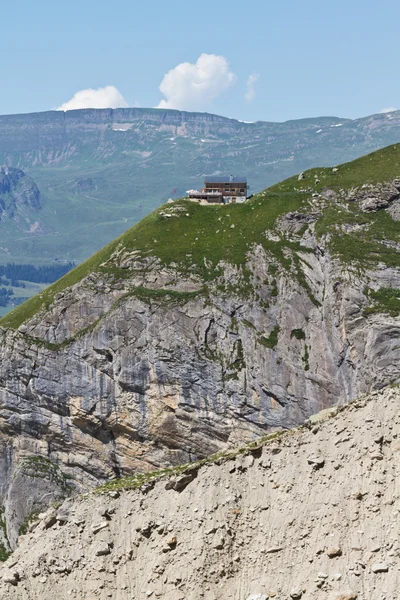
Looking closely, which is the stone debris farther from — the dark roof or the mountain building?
the dark roof

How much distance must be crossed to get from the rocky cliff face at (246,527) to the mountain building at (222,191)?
7762 centimetres

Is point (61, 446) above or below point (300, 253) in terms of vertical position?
below

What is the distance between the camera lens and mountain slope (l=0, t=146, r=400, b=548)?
7806 cm

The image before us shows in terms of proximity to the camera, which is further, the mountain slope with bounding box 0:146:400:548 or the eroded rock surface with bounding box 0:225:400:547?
the mountain slope with bounding box 0:146:400:548

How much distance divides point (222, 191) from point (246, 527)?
8874 cm

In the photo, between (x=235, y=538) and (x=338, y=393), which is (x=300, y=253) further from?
(x=235, y=538)

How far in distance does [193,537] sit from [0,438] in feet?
206

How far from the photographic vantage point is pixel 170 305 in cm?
8388

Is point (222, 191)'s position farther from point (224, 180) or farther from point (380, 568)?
point (380, 568)

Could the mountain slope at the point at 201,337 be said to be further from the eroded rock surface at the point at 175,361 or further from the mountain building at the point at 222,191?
the mountain building at the point at 222,191

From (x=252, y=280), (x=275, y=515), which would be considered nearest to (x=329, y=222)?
(x=252, y=280)

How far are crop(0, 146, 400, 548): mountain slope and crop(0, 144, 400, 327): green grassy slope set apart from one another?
0.85ft

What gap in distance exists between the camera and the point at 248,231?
3558 inches

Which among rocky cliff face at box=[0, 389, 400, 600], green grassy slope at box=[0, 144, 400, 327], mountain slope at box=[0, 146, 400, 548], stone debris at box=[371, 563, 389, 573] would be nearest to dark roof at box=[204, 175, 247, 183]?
green grassy slope at box=[0, 144, 400, 327]
